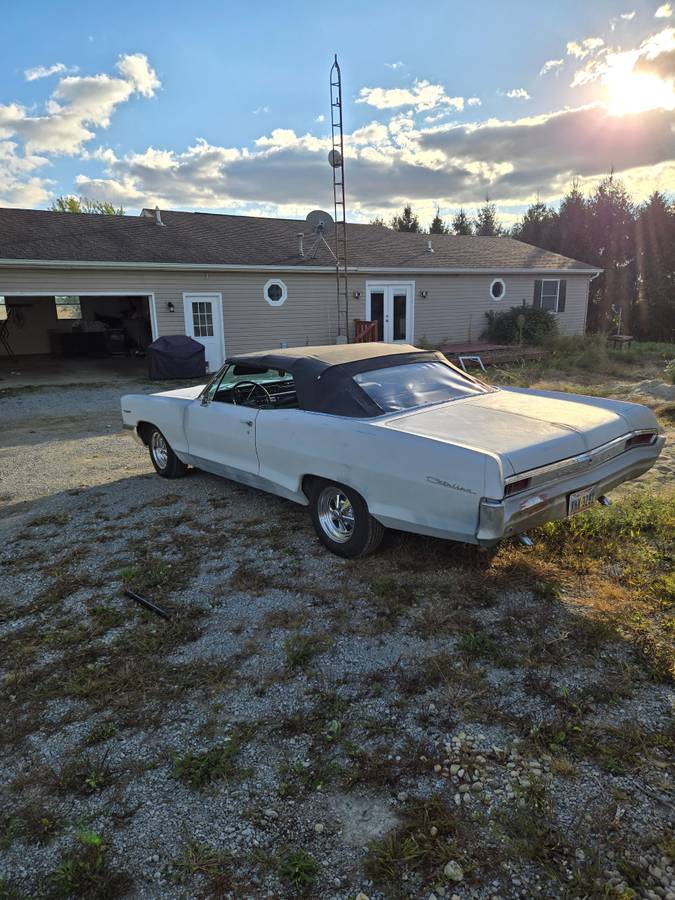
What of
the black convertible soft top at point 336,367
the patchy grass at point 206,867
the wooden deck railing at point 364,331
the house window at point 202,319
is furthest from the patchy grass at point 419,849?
the wooden deck railing at point 364,331

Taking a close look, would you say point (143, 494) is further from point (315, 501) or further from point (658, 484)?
point (658, 484)

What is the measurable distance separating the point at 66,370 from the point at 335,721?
16738mm

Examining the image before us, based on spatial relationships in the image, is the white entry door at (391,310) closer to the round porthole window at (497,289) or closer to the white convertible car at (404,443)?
the round porthole window at (497,289)

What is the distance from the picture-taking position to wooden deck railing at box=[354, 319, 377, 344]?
16.8 meters

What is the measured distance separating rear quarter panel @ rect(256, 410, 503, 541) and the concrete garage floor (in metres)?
11.5

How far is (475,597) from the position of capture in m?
3.43

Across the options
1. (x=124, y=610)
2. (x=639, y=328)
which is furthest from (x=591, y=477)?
(x=639, y=328)

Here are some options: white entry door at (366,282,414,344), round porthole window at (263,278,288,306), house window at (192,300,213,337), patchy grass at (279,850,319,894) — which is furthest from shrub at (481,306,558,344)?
patchy grass at (279,850,319,894)

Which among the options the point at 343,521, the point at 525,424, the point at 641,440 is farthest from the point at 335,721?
the point at 641,440

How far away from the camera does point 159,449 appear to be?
242 inches

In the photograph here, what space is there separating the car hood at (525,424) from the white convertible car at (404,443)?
0.01 meters

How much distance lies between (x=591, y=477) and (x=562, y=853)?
221 centimetres

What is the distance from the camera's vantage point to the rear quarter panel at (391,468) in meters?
3.04

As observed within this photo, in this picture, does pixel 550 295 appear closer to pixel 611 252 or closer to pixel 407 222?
pixel 611 252
